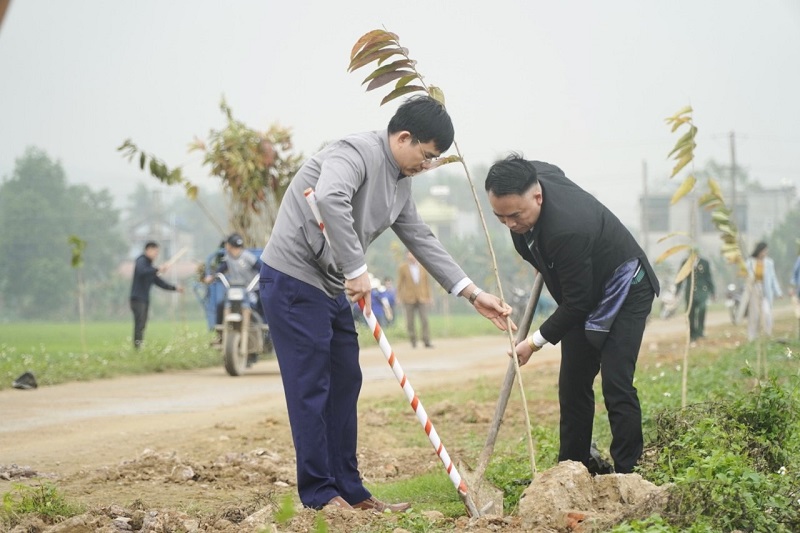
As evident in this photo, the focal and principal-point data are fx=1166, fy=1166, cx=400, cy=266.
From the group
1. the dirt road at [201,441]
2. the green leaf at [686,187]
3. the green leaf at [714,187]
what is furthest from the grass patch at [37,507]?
the green leaf at [714,187]

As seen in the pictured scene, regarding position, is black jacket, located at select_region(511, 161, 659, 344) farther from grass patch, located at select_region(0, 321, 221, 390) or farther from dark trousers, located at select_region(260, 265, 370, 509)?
grass patch, located at select_region(0, 321, 221, 390)

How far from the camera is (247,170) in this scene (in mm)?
19109

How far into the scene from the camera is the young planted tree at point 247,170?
19.2 meters

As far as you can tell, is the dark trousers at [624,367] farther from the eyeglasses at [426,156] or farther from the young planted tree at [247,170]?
the young planted tree at [247,170]

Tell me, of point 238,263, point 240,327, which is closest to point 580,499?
point 240,327

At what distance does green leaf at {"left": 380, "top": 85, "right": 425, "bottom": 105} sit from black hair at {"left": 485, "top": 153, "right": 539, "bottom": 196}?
1.08m

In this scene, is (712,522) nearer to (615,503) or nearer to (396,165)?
(615,503)

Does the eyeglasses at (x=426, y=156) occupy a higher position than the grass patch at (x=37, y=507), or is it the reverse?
the eyeglasses at (x=426, y=156)

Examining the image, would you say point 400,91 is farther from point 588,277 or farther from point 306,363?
point 306,363

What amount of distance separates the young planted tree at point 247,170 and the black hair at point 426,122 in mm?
13638

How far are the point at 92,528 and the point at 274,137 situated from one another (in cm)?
1488

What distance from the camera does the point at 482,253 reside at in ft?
206

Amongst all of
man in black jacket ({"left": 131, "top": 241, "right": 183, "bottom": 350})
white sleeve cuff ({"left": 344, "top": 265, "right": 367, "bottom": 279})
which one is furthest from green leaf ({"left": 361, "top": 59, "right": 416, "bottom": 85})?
man in black jacket ({"left": 131, "top": 241, "right": 183, "bottom": 350})

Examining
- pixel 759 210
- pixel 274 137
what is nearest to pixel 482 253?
pixel 759 210
